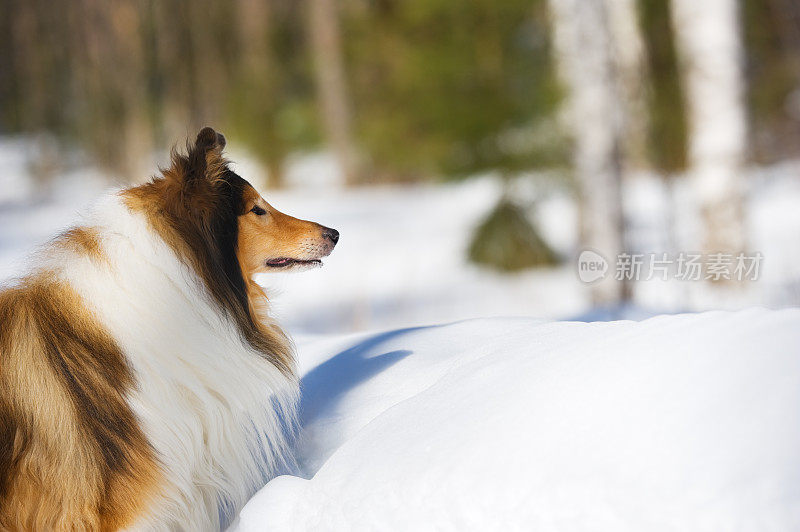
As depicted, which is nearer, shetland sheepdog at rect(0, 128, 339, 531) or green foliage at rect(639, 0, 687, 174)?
shetland sheepdog at rect(0, 128, 339, 531)

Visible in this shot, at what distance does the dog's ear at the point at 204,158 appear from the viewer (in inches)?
95.7

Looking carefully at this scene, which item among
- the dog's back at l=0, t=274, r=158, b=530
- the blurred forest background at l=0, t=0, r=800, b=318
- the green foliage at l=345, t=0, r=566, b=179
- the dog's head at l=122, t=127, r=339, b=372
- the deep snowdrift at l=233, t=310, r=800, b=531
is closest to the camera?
the deep snowdrift at l=233, t=310, r=800, b=531

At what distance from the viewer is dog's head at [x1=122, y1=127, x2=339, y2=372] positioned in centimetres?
241

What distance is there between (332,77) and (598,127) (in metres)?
12.7

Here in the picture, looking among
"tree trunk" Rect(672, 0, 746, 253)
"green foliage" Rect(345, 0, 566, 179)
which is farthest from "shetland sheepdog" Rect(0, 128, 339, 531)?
"green foliage" Rect(345, 0, 566, 179)

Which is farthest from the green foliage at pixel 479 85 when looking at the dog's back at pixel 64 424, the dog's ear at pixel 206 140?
the dog's back at pixel 64 424

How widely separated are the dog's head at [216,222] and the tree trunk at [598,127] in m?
4.72

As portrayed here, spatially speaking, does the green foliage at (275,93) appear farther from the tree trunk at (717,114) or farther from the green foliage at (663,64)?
the tree trunk at (717,114)

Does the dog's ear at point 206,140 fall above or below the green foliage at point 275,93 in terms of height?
below

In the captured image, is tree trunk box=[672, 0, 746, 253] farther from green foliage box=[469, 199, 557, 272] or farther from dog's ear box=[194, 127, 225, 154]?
dog's ear box=[194, 127, 225, 154]

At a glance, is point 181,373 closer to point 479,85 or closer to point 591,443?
point 591,443

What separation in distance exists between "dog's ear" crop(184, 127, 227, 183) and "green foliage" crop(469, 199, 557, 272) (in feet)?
25.7

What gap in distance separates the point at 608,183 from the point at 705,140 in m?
1.19

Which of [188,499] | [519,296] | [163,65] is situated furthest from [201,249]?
[163,65]
